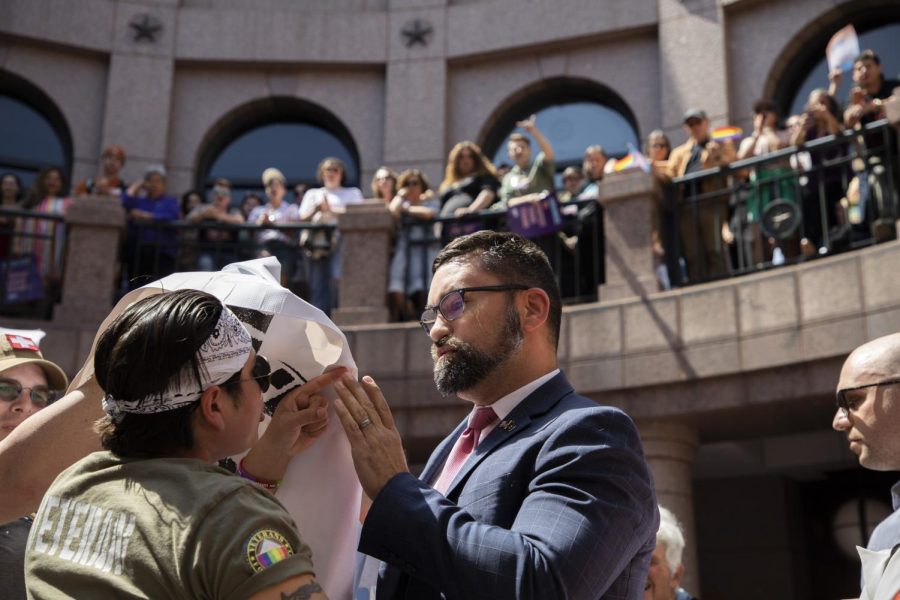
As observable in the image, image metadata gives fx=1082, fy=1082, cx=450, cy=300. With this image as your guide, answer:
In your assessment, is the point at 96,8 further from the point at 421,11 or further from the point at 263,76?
the point at 421,11

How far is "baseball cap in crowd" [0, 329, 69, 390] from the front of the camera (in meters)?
3.86

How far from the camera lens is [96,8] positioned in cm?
1669

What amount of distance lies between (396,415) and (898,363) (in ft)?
23.7

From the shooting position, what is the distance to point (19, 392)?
383 centimetres

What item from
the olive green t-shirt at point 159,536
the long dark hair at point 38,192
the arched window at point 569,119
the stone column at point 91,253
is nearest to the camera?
the olive green t-shirt at point 159,536

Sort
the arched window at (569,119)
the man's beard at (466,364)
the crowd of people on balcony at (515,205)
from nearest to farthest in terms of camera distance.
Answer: the man's beard at (466,364)
the crowd of people on balcony at (515,205)
the arched window at (569,119)

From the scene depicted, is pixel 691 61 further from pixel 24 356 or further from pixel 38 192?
pixel 24 356

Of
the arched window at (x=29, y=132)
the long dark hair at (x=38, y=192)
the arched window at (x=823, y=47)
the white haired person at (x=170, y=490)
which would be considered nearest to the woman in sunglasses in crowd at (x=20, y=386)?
the white haired person at (x=170, y=490)

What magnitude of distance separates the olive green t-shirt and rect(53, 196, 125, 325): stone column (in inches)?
373

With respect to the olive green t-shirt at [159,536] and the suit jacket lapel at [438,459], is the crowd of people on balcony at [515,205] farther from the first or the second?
the olive green t-shirt at [159,536]

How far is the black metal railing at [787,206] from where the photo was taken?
9.57 meters

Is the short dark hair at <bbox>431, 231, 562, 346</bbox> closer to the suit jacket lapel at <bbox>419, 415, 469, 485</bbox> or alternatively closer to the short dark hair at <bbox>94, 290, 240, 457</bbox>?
the suit jacket lapel at <bbox>419, 415, 469, 485</bbox>

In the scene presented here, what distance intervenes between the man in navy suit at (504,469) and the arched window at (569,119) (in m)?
12.9

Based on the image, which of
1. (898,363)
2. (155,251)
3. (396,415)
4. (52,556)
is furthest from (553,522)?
(155,251)
